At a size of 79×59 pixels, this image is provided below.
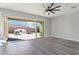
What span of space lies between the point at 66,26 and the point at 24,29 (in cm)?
323

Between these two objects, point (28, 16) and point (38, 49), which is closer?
point (38, 49)

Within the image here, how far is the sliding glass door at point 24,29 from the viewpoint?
596 cm

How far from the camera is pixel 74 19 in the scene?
20.9 ft

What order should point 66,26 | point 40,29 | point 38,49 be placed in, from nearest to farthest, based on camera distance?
point 38,49 → point 66,26 → point 40,29

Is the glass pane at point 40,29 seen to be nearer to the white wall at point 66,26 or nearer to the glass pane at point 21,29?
the glass pane at point 21,29

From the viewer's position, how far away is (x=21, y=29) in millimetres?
6320

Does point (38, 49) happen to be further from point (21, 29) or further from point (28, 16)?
point (28, 16)

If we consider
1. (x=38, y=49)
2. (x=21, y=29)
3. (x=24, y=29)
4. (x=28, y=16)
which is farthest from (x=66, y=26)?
(x=38, y=49)

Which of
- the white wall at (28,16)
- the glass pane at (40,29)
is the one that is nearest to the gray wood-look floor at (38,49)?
the white wall at (28,16)

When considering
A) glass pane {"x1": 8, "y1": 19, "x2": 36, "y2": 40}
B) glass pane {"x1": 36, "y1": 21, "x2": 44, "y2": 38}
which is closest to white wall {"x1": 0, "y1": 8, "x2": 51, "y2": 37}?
glass pane {"x1": 36, "y1": 21, "x2": 44, "y2": 38}

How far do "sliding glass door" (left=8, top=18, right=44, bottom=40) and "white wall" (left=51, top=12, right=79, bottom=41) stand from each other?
120cm

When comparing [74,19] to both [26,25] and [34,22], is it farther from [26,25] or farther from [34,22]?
[26,25]

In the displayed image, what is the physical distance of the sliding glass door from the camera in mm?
5961
